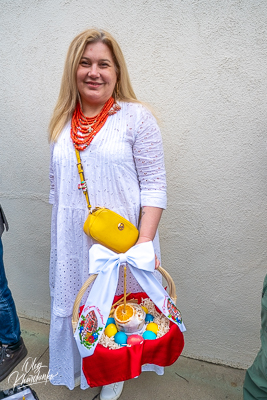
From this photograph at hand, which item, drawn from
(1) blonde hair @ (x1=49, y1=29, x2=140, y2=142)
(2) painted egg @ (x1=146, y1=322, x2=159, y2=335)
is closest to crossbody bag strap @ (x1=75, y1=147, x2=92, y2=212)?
(1) blonde hair @ (x1=49, y1=29, x2=140, y2=142)

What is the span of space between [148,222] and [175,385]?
4.13 ft

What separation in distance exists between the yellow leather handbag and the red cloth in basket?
0.43m

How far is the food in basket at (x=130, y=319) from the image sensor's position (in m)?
1.40

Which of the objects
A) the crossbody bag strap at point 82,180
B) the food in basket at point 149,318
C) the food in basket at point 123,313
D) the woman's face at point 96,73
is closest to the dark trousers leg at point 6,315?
the crossbody bag strap at point 82,180

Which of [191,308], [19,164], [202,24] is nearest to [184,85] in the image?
[202,24]

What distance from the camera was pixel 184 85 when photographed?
1.94 m

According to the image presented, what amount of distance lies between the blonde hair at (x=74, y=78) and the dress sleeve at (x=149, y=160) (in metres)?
0.19

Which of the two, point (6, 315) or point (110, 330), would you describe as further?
point (6, 315)

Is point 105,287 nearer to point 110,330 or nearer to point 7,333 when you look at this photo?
point 110,330

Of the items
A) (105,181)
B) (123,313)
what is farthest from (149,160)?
(123,313)

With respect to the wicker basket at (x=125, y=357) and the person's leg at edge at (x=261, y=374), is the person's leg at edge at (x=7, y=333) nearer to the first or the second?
the wicker basket at (x=125, y=357)

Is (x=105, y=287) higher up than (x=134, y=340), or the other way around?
(x=105, y=287)

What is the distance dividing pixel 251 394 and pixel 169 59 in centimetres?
183

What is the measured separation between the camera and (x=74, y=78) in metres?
1.57
